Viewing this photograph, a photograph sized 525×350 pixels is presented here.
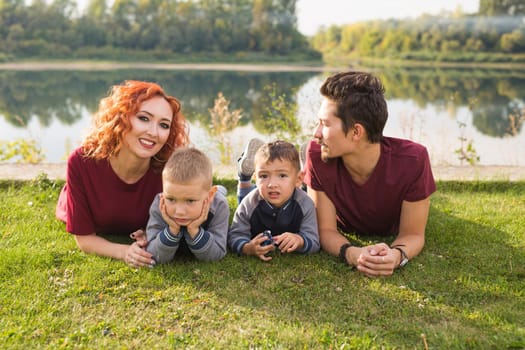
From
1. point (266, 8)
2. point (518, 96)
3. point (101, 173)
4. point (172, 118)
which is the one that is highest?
point (266, 8)

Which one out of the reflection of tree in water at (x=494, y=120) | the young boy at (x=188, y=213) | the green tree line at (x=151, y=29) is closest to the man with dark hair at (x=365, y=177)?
the young boy at (x=188, y=213)

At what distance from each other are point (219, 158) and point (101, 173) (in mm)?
4990

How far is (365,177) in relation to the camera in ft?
13.8

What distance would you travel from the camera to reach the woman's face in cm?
398

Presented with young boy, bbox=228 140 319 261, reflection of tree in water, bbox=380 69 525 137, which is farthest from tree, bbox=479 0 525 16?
young boy, bbox=228 140 319 261

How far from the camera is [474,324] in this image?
3.21 metres

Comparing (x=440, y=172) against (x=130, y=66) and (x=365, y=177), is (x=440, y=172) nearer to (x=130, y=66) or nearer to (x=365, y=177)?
A: (x=365, y=177)

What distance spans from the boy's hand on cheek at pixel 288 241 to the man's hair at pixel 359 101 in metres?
0.86

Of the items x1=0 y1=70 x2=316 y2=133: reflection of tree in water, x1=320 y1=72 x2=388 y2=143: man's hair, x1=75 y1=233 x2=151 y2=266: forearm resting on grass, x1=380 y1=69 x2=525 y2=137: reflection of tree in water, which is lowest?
x1=380 y1=69 x2=525 y2=137: reflection of tree in water

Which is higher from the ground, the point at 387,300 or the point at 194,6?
the point at 194,6

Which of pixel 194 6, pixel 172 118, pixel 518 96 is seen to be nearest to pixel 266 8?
pixel 194 6

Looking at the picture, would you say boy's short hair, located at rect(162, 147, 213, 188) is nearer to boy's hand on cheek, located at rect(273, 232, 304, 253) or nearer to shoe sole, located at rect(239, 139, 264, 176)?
boy's hand on cheek, located at rect(273, 232, 304, 253)

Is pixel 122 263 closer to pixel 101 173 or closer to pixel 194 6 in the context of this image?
pixel 101 173

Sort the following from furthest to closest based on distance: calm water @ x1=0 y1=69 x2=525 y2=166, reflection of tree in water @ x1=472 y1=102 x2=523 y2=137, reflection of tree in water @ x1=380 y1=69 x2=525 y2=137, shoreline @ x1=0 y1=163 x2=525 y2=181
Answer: reflection of tree in water @ x1=380 y1=69 x2=525 y2=137
reflection of tree in water @ x1=472 y1=102 x2=523 y2=137
calm water @ x1=0 y1=69 x2=525 y2=166
shoreline @ x1=0 y1=163 x2=525 y2=181
